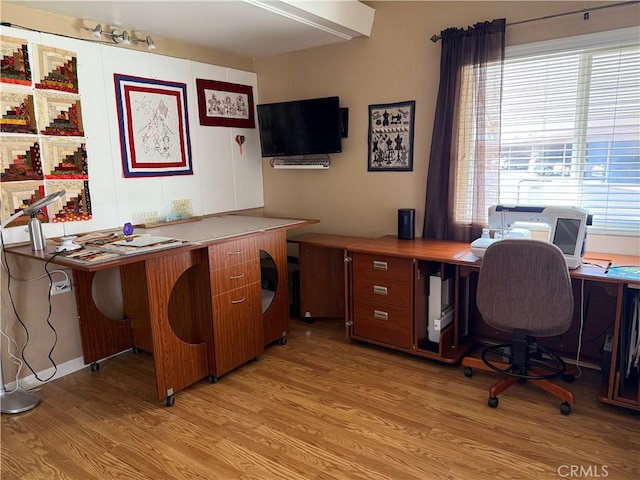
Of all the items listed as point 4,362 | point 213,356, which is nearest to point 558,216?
point 213,356

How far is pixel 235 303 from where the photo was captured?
9.43ft

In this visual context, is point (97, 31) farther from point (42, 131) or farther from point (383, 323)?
point (383, 323)

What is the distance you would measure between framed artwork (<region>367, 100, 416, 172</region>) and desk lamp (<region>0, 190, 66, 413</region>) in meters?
2.24

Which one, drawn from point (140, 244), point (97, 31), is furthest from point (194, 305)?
point (97, 31)

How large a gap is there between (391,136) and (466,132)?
24.4 inches

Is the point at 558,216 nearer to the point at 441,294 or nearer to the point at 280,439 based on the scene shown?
the point at 441,294

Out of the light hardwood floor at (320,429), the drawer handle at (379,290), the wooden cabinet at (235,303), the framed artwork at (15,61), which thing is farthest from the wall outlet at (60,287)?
the drawer handle at (379,290)

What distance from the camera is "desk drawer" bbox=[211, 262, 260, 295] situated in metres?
2.74

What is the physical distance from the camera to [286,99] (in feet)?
13.3

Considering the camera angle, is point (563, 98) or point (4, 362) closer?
point (4, 362)

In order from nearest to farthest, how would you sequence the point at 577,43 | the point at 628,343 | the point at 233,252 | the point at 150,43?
the point at 628,343 → the point at 577,43 → the point at 233,252 → the point at 150,43

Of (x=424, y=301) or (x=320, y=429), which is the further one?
(x=424, y=301)

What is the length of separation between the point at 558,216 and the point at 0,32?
10.7 ft

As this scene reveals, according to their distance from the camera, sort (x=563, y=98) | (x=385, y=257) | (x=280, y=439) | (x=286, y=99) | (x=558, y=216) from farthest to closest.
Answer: (x=286, y=99), (x=385, y=257), (x=563, y=98), (x=558, y=216), (x=280, y=439)
